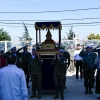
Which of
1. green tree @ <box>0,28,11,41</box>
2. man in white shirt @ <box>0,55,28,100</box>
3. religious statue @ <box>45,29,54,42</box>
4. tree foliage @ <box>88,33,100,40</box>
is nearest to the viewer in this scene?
man in white shirt @ <box>0,55,28,100</box>

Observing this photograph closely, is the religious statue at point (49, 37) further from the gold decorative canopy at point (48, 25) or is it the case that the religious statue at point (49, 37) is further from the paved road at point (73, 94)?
the paved road at point (73, 94)

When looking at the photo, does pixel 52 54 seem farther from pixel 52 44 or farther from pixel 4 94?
pixel 4 94

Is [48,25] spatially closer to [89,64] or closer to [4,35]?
[89,64]

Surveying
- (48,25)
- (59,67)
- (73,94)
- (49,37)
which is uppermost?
(48,25)

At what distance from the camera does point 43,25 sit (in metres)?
9.13

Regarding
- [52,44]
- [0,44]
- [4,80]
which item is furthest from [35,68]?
[0,44]

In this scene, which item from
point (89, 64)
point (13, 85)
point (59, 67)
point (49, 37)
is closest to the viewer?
point (13, 85)

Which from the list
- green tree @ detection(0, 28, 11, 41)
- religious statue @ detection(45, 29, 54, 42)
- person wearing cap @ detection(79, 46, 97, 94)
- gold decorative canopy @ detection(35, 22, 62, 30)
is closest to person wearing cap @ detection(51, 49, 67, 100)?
person wearing cap @ detection(79, 46, 97, 94)

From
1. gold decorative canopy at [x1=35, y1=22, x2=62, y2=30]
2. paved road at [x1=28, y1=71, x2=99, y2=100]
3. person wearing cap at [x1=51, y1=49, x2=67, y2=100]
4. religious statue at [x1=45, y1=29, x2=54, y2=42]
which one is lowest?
paved road at [x1=28, y1=71, x2=99, y2=100]

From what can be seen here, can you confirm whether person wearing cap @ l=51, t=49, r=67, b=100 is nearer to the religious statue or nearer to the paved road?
the paved road

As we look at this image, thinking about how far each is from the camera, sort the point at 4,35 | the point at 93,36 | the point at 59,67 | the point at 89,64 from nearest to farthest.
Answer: the point at 59,67
the point at 89,64
the point at 4,35
the point at 93,36

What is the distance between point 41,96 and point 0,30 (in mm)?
27118

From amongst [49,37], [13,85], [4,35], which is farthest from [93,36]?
[13,85]

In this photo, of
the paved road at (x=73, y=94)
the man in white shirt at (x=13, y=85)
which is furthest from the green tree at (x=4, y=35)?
the man in white shirt at (x=13, y=85)
